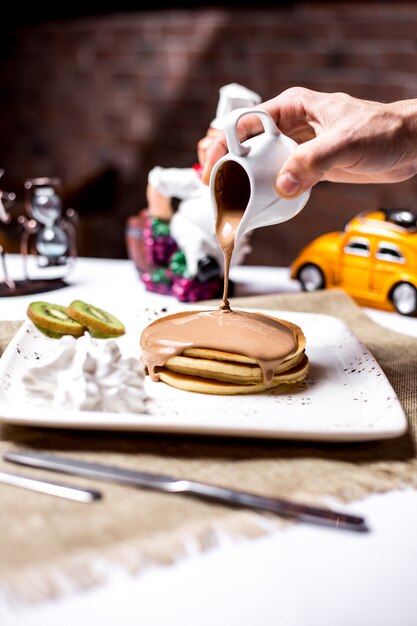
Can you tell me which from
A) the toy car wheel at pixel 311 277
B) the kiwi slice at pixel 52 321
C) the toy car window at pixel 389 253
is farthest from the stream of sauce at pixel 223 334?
the toy car wheel at pixel 311 277

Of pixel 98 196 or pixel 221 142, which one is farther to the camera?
pixel 98 196

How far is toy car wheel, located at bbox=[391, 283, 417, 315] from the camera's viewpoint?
2.17 metres

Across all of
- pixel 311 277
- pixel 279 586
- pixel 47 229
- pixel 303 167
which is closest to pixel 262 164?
pixel 303 167

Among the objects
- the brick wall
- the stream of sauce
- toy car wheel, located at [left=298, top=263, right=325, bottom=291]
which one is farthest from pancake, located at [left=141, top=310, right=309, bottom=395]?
the brick wall

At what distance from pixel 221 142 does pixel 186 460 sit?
884 mm

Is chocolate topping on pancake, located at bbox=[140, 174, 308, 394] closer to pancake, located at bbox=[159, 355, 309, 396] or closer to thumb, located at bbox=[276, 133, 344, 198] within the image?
pancake, located at bbox=[159, 355, 309, 396]

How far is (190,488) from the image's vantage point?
3.35 ft

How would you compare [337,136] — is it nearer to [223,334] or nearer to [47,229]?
[223,334]

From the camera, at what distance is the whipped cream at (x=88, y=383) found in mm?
1225

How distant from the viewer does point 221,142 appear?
1748 millimetres

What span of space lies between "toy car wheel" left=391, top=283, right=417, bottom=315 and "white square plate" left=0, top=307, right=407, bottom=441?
1.44 ft

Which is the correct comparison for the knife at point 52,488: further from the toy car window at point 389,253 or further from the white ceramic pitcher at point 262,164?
the toy car window at point 389,253

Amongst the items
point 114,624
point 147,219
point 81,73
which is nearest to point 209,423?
point 114,624

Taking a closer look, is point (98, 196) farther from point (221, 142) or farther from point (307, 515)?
point (307, 515)
